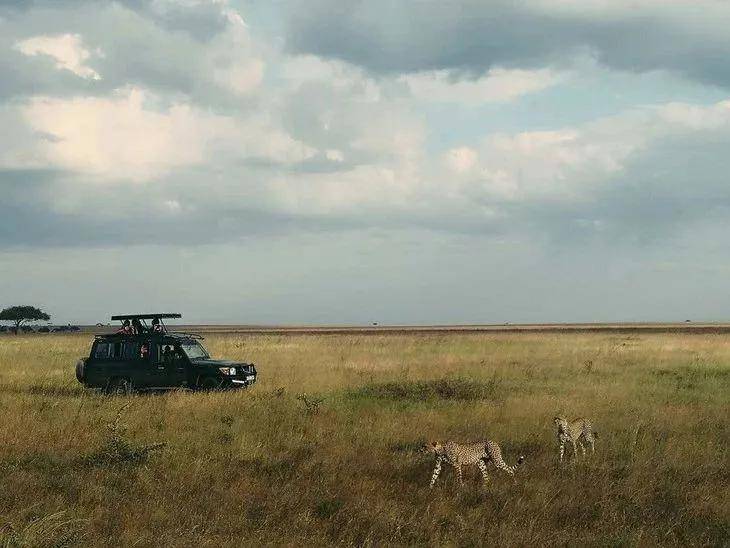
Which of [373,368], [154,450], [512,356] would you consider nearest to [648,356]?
[512,356]

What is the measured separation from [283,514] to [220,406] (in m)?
8.39

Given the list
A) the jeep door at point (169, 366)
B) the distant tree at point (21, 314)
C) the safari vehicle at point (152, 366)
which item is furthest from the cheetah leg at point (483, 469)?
the distant tree at point (21, 314)

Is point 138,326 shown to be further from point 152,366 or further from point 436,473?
point 436,473

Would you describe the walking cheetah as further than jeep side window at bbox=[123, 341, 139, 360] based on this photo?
No

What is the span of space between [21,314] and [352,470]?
13873 centimetres

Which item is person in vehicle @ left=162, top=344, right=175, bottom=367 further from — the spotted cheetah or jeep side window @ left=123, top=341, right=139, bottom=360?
the spotted cheetah

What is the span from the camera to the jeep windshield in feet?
64.5

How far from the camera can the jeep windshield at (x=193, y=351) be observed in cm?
1967

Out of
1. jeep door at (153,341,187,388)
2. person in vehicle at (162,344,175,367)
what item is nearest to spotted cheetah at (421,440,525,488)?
jeep door at (153,341,187,388)

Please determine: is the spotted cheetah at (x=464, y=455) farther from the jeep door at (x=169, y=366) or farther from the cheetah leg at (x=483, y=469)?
the jeep door at (x=169, y=366)

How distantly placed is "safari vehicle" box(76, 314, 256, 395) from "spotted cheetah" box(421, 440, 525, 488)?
10582 mm

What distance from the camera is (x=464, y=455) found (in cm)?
953

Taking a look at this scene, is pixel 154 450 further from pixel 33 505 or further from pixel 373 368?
pixel 373 368

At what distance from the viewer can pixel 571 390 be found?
20094mm
